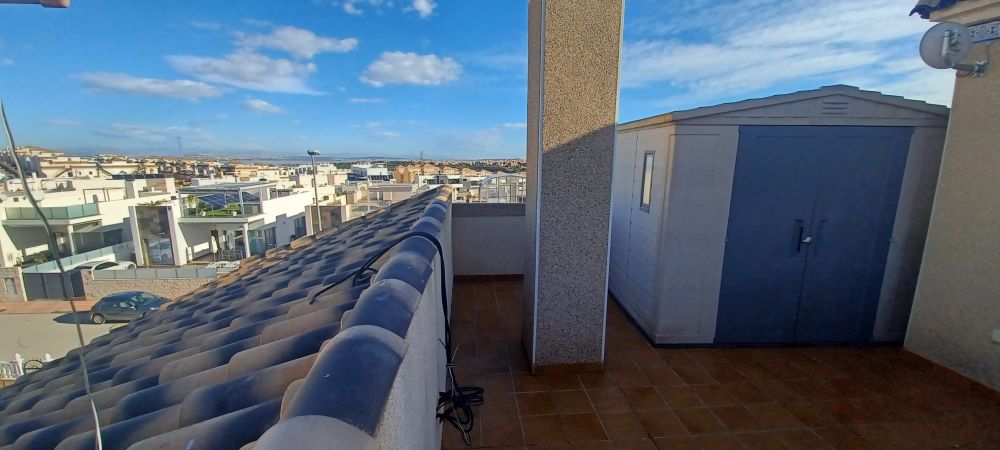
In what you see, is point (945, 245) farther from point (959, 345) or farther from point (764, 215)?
point (764, 215)

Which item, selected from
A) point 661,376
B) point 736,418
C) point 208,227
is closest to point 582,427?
point 661,376

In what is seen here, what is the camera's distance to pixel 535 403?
117 inches

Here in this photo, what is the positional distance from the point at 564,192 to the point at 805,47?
5.33 metres

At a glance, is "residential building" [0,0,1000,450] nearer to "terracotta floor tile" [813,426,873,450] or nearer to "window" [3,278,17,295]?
"terracotta floor tile" [813,426,873,450]

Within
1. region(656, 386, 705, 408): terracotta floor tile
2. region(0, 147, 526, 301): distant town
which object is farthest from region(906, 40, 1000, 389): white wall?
region(0, 147, 526, 301): distant town

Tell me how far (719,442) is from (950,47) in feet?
11.9

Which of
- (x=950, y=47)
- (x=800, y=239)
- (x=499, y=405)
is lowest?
(x=499, y=405)

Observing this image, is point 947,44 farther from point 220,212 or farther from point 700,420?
point 220,212

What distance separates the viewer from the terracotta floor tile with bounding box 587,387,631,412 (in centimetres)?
292

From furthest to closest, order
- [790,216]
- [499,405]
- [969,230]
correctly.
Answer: [790,216], [969,230], [499,405]

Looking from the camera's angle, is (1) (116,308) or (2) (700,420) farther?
(1) (116,308)

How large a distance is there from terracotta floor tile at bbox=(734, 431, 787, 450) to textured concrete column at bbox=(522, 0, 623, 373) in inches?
44.0

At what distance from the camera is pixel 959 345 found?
10.7 feet

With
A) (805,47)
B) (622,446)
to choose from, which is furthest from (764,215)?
(805,47)
